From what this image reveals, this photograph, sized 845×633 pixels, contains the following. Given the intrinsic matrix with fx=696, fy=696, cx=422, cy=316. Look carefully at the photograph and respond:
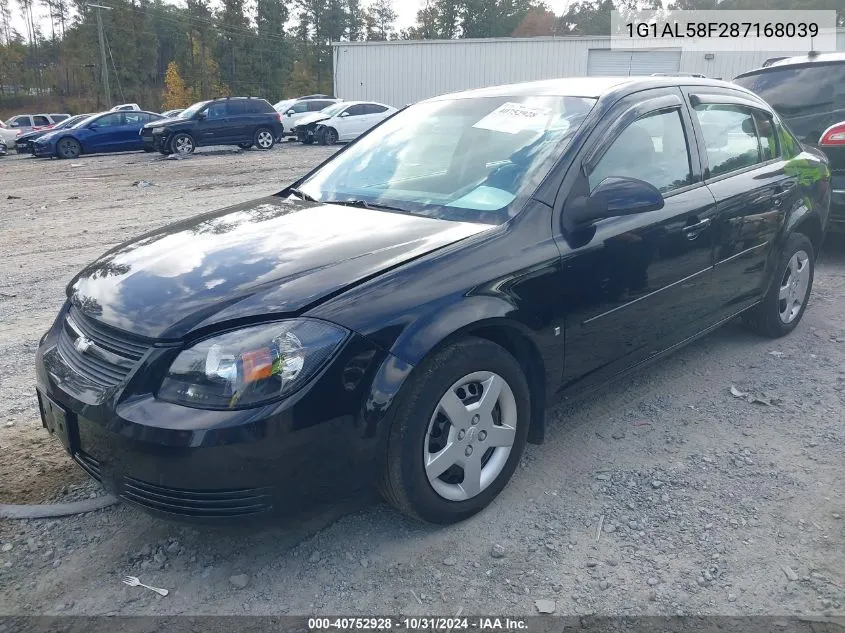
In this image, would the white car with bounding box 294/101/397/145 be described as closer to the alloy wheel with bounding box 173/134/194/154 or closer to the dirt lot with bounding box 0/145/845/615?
the alloy wheel with bounding box 173/134/194/154

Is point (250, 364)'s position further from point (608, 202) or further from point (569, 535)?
point (608, 202)

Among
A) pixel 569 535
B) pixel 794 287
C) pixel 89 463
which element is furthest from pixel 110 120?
pixel 569 535

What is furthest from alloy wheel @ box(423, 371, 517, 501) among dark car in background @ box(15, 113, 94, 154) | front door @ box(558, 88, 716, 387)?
dark car in background @ box(15, 113, 94, 154)

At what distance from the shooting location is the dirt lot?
2.39 m

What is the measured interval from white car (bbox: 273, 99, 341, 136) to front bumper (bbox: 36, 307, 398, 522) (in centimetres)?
2488

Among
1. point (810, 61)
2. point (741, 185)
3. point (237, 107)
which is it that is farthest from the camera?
point (237, 107)

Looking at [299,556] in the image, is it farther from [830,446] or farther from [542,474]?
[830,446]

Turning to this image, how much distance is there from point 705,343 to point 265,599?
3.50m

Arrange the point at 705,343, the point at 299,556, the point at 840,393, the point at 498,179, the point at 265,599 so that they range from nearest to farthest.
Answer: the point at 265,599 < the point at 299,556 < the point at 498,179 < the point at 840,393 < the point at 705,343

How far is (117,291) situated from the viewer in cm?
262

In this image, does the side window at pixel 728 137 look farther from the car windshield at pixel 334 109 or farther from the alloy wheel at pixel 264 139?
the car windshield at pixel 334 109

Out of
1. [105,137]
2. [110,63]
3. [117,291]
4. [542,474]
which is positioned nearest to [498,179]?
[542,474]

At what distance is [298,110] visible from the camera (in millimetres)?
26750

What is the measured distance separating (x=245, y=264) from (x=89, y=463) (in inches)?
35.2
